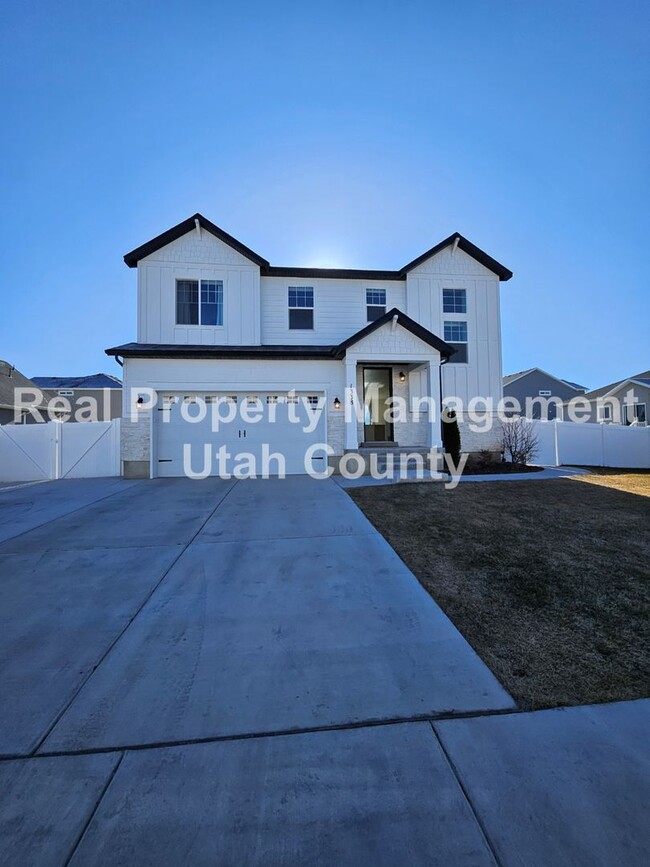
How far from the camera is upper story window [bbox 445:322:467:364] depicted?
42.4ft

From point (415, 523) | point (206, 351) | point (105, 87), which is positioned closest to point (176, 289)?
point (206, 351)

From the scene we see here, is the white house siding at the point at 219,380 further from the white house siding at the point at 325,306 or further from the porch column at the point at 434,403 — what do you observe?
the porch column at the point at 434,403

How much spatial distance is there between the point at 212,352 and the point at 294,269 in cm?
422

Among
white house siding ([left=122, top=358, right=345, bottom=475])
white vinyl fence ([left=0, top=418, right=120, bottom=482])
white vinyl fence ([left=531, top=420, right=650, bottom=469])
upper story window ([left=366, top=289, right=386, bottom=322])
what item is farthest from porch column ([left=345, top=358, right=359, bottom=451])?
white vinyl fence ([left=531, top=420, right=650, bottom=469])

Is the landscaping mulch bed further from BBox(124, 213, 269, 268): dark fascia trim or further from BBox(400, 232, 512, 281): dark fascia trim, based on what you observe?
BBox(124, 213, 269, 268): dark fascia trim

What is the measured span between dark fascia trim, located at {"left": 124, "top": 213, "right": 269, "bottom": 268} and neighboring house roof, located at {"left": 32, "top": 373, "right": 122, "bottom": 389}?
16832 millimetres

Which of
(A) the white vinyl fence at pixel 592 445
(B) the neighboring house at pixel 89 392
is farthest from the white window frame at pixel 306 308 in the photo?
(B) the neighboring house at pixel 89 392

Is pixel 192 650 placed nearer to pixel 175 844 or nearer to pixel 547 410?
pixel 175 844

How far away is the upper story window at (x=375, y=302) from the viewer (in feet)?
42.7

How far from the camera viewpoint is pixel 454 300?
521 inches

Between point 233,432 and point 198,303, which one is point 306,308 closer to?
point 198,303

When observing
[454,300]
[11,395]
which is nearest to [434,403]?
[454,300]

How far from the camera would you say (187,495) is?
823 cm

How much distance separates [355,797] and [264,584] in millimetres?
2339
